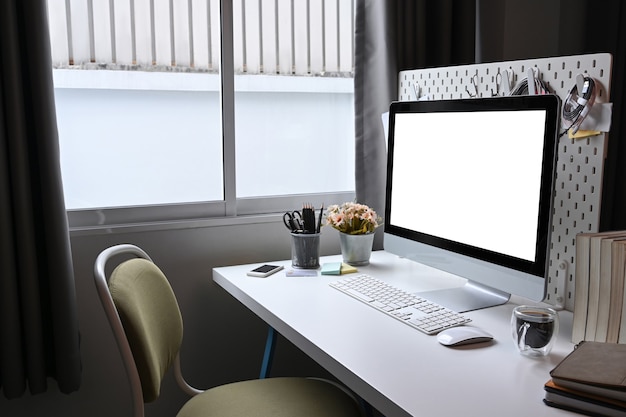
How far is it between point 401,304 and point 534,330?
369mm

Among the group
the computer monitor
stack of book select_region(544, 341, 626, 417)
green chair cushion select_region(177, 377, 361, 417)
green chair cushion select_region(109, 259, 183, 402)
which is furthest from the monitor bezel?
green chair cushion select_region(109, 259, 183, 402)

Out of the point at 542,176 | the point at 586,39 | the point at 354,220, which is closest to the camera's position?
the point at 542,176

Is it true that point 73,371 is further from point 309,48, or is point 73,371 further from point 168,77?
point 309,48

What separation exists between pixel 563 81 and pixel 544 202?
353 millimetres

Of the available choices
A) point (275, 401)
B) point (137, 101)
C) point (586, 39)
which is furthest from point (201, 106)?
point (586, 39)

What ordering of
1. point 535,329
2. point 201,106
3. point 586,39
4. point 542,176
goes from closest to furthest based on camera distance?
1. point 535,329
2. point 542,176
3. point 201,106
4. point 586,39

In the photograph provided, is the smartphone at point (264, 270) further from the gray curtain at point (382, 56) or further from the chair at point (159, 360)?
the gray curtain at point (382, 56)

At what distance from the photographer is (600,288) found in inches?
48.8

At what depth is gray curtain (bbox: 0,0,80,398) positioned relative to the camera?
1.65 m

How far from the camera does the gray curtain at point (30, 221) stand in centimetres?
165

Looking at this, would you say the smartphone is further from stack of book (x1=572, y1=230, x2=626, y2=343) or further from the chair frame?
stack of book (x1=572, y1=230, x2=626, y2=343)

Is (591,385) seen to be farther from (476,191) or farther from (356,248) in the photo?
(356,248)

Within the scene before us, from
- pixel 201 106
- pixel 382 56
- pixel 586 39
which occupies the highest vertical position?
pixel 586 39

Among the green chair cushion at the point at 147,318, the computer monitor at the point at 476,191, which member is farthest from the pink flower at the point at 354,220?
the green chair cushion at the point at 147,318
